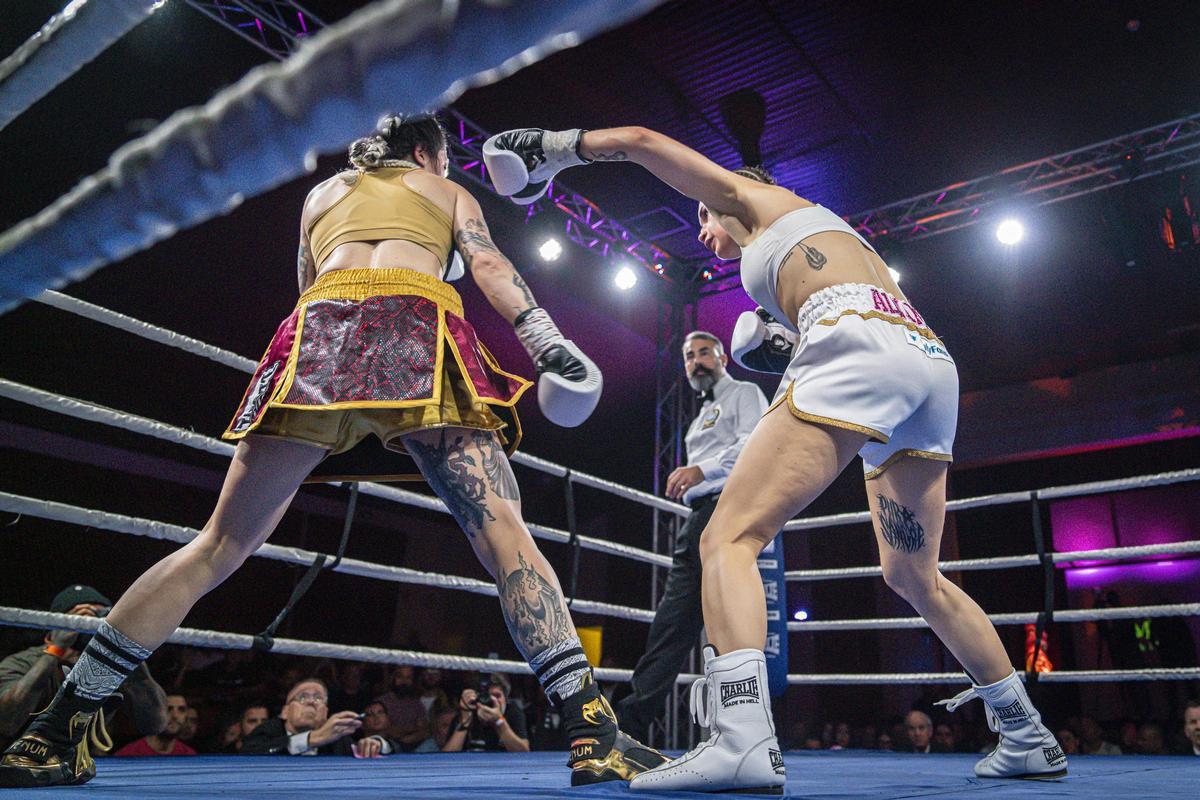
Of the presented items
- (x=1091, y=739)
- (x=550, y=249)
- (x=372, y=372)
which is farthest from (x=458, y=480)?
(x=1091, y=739)

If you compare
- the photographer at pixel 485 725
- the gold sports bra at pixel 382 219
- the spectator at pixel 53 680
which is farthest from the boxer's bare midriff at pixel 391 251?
the photographer at pixel 485 725

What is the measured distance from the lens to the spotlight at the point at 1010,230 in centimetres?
588

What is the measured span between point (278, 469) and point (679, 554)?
5.99 ft

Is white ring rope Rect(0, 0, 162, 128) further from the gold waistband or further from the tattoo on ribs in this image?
the tattoo on ribs

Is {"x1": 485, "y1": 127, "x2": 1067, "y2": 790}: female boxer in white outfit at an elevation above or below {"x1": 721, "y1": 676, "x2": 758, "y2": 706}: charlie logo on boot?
above

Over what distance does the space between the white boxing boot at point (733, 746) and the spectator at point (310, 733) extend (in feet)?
5.97

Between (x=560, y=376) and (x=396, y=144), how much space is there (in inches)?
32.0

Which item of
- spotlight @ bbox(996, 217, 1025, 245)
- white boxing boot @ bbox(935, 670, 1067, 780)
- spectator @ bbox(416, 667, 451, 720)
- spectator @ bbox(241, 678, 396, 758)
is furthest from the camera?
spotlight @ bbox(996, 217, 1025, 245)

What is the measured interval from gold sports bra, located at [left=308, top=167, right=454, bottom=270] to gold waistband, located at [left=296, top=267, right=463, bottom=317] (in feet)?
0.28

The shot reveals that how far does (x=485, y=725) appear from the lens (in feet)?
12.6

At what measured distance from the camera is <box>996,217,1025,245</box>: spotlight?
5.88 metres

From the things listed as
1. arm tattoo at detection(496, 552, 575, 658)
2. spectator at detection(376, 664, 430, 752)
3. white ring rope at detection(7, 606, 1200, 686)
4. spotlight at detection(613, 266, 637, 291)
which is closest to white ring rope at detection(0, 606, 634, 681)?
white ring rope at detection(7, 606, 1200, 686)

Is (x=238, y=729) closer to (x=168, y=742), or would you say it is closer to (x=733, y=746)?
(x=168, y=742)

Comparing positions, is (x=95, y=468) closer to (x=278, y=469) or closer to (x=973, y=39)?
(x=278, y=469)
